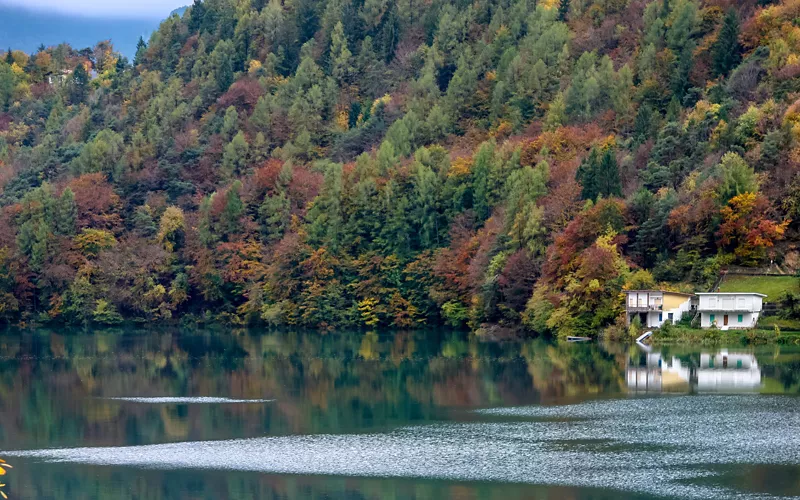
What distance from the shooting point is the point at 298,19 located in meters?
178

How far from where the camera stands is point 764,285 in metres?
83.3

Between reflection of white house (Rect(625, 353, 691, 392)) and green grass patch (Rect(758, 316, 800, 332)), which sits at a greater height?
green grass patch (Rect(758, 316, 800, 332))

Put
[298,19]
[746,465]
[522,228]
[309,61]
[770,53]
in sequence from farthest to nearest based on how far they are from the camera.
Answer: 1. [298,19]
2. [309,61]
3. [770,53]
4. [522,228]
5. [746,465]

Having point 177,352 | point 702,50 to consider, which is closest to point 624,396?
point 177,352

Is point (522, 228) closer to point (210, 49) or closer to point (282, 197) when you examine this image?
point (282, 197)

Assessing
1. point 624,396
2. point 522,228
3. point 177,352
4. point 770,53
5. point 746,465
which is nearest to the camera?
point 746,465

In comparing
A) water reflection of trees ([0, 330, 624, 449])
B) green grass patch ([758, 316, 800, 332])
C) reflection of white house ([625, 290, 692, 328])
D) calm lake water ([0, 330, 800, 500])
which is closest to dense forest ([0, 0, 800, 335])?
reflection of white house ([625, 290, 692, 328])

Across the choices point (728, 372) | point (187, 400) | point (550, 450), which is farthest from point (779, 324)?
point (550, 450)

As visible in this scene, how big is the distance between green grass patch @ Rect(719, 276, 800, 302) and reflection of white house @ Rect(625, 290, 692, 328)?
9.20 ft

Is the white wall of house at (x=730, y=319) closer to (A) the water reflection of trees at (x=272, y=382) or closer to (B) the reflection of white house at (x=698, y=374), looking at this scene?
(B) the reflection of white house at (x=698, y=374)

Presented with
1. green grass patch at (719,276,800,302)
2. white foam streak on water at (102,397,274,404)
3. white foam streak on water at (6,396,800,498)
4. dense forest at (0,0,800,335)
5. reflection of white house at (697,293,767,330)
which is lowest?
white foam streak on water at (6,396,800,498)

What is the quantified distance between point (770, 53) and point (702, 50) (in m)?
12.4

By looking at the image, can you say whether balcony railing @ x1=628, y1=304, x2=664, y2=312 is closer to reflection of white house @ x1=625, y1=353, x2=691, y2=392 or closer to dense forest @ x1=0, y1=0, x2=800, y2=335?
dense forest @ x1=0, y1=0, x2=800, y2=335

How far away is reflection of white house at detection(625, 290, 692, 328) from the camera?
8362 centimetres
